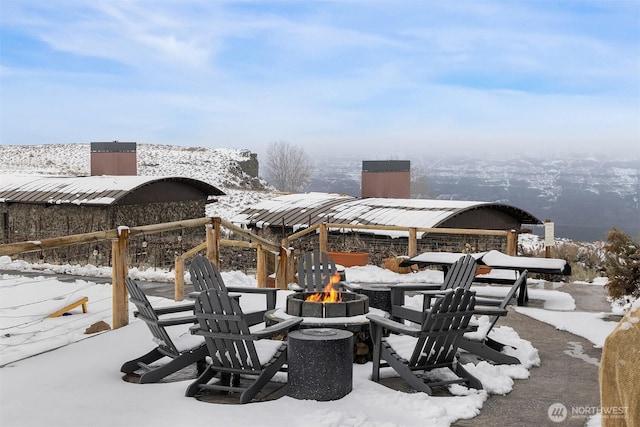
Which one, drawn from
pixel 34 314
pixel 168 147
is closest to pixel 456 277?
pixel 34 314

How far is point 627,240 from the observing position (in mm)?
8164

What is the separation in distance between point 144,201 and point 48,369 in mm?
14825

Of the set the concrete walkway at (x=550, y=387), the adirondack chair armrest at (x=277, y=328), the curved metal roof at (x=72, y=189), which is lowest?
the concrete walkway at (x=550, y=387)

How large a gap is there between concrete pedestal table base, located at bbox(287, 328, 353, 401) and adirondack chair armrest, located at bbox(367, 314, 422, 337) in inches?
15.7

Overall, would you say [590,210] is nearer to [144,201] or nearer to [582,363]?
[144,201]

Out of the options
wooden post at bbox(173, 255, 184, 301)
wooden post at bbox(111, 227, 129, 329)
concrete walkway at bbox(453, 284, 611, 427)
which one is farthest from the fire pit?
wooden post at bbox(173, 255, 184, 301)

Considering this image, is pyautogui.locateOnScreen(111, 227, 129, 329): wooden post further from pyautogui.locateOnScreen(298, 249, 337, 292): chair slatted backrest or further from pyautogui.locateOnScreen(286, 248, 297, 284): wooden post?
pyautogui.locateOnScreen(286, 248, 297, 284): wooden post

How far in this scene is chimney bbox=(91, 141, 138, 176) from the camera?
957 inches

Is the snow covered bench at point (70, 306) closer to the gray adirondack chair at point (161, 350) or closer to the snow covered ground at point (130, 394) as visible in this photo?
the snow covered ground at point (130, 394)

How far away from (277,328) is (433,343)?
3.91 feet

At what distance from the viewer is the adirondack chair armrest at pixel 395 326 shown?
186 inches

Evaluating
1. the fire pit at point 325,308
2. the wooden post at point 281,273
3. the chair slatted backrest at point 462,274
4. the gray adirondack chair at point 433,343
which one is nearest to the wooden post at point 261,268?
the wooden post at point 281,273

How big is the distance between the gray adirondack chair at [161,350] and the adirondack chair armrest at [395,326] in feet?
4.48

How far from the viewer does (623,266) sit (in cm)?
805
